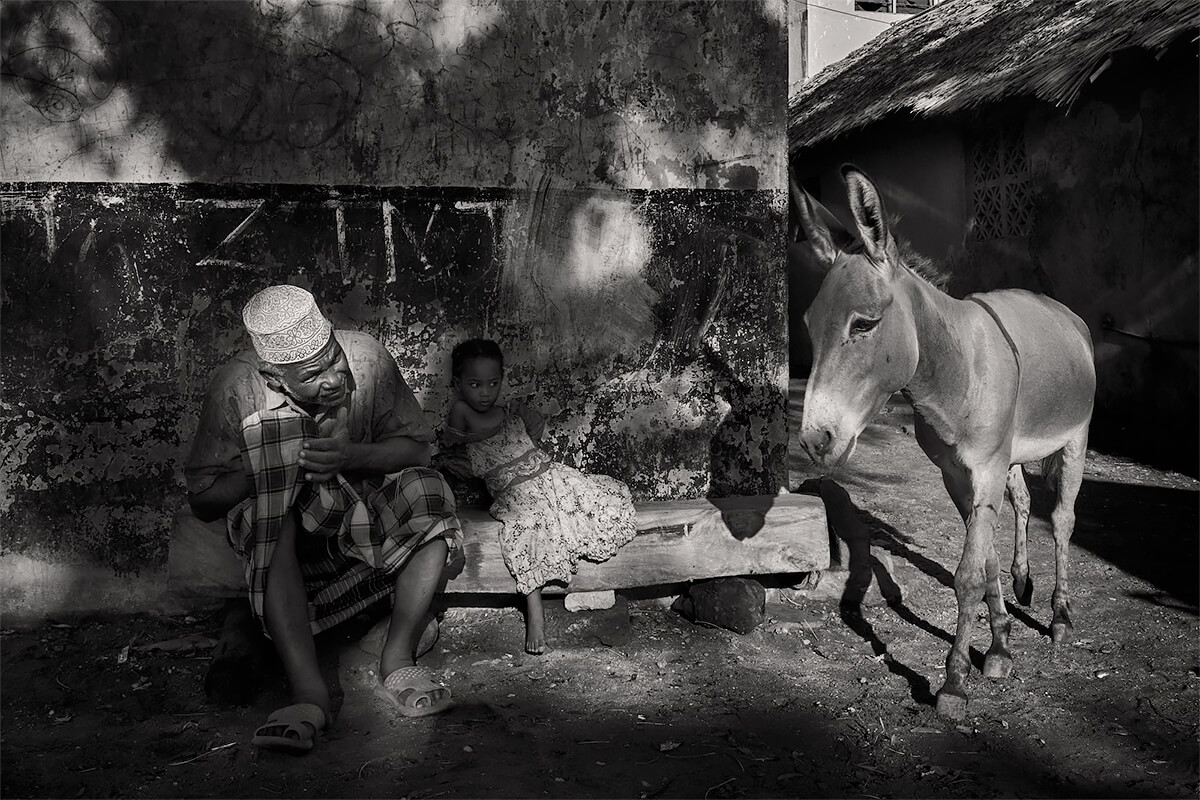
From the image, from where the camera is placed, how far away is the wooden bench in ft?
12.8

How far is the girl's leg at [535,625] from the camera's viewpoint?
386cm

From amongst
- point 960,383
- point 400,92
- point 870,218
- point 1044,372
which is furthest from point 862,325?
point 400,92

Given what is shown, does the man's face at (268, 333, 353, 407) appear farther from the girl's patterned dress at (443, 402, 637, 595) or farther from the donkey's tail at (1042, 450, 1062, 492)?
the donkey's tail at (1042, 450, 1062, 492)

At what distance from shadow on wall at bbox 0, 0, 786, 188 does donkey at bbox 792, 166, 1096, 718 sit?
4.45ft

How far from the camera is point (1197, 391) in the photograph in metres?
7.46

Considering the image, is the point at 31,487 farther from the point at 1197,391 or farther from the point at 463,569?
the point at 1197,391

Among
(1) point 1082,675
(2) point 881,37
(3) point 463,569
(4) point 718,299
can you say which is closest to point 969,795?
(1) point 1082,675

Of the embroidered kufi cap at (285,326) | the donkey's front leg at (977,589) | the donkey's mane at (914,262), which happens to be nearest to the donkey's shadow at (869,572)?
the donkey's front leg at (977,589)

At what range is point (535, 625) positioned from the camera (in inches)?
152

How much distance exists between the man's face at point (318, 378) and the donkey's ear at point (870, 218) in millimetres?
1697

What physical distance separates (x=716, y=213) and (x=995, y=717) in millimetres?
2397

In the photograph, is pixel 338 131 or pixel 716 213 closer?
pixel 338 131

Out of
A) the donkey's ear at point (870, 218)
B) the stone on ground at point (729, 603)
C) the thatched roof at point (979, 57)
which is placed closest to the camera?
the donkey's ear at point (870, 218)

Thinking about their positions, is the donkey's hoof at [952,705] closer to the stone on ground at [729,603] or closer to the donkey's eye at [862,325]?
the stone on ground at [729,603]
